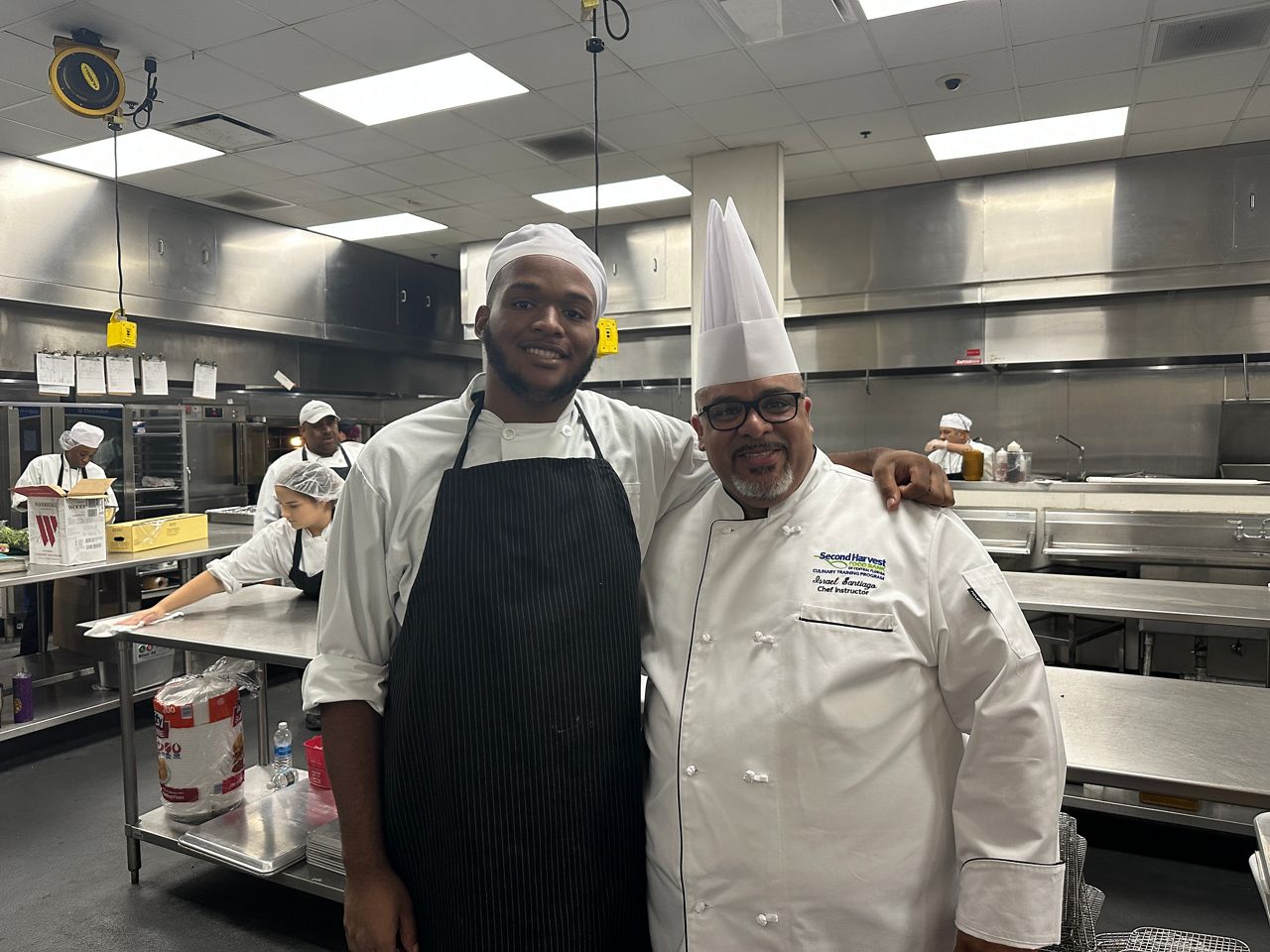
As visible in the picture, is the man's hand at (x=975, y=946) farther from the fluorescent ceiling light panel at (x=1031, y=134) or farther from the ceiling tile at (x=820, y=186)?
the ceiling tile at (x=820, y=186)

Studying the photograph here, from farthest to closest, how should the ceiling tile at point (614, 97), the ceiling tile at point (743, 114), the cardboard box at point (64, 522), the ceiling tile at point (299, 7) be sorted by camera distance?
the ceiling tile at point (743, 114), the ceiling tile at point (614, 97), the cardboard box at point (64, 522), the ceiling tile at point (299, 7)

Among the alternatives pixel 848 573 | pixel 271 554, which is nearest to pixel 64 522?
pixel 271 554

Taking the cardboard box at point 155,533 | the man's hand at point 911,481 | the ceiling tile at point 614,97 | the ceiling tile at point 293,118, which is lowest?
the cardboard box at point 155,533

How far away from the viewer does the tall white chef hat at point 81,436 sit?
16.8 feet

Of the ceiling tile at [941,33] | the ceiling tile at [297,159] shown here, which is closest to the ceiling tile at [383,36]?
the ceiling tile at [297,159]

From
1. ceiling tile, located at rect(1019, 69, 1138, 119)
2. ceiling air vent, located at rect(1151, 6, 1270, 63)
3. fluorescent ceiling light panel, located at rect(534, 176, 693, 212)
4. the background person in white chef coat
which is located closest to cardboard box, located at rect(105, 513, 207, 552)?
the background person in white chef coat

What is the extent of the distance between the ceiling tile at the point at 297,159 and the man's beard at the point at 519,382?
4.31 meters

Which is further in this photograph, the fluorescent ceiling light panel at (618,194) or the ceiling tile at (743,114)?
the fluorescent ceiling light panel at (618,194)

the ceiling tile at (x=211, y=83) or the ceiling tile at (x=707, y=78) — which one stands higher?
the ceiling tile at (x=707, y=78)

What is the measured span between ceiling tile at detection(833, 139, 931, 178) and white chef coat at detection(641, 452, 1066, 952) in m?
4.57

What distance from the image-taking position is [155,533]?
14.6 ft

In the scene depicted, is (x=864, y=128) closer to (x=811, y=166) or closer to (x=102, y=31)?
(x=811, y=166)

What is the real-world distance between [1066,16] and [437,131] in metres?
3.22

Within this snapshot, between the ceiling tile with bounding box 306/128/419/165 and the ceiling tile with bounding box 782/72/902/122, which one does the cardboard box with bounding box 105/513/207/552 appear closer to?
the ceiling tile with bounding box 306/128/419/165
